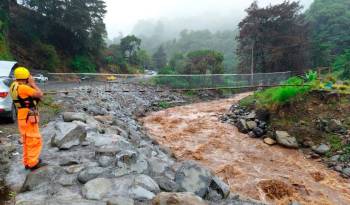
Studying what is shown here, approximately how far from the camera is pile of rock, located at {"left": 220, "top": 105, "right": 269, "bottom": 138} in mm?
13638

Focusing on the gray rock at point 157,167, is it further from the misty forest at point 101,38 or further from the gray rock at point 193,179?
the misty forest at point 101,38

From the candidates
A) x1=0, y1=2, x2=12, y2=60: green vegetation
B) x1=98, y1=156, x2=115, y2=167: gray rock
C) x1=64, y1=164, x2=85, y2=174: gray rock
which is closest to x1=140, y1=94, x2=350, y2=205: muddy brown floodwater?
x1=98, y1=156, x2=115, y2=167: gray rock

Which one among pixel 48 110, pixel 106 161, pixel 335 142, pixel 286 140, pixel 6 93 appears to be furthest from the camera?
pixel 286 140

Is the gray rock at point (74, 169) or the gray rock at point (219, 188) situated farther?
the gray rock at point (219, 188)

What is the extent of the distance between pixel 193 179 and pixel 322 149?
25.4ft

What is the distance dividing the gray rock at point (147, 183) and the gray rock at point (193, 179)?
17.5 inches

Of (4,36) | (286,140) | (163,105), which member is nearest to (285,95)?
(286,140)

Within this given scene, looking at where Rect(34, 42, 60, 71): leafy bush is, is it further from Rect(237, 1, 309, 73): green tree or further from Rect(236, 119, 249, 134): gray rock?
Rect(236, 119, 249, 134): gray rock

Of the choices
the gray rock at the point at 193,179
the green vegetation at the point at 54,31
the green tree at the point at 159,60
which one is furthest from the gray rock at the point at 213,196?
the green tree at the point at 159,60

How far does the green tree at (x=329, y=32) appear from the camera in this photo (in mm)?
38375

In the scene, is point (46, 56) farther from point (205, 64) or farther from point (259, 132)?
point (259, 132)

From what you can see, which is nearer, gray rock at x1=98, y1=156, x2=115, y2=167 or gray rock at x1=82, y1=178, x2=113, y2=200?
gray rock at x1=82, y1=178, x2=113, y2=200

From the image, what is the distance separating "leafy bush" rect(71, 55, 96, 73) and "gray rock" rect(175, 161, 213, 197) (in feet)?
111

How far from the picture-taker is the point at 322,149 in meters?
11.1
